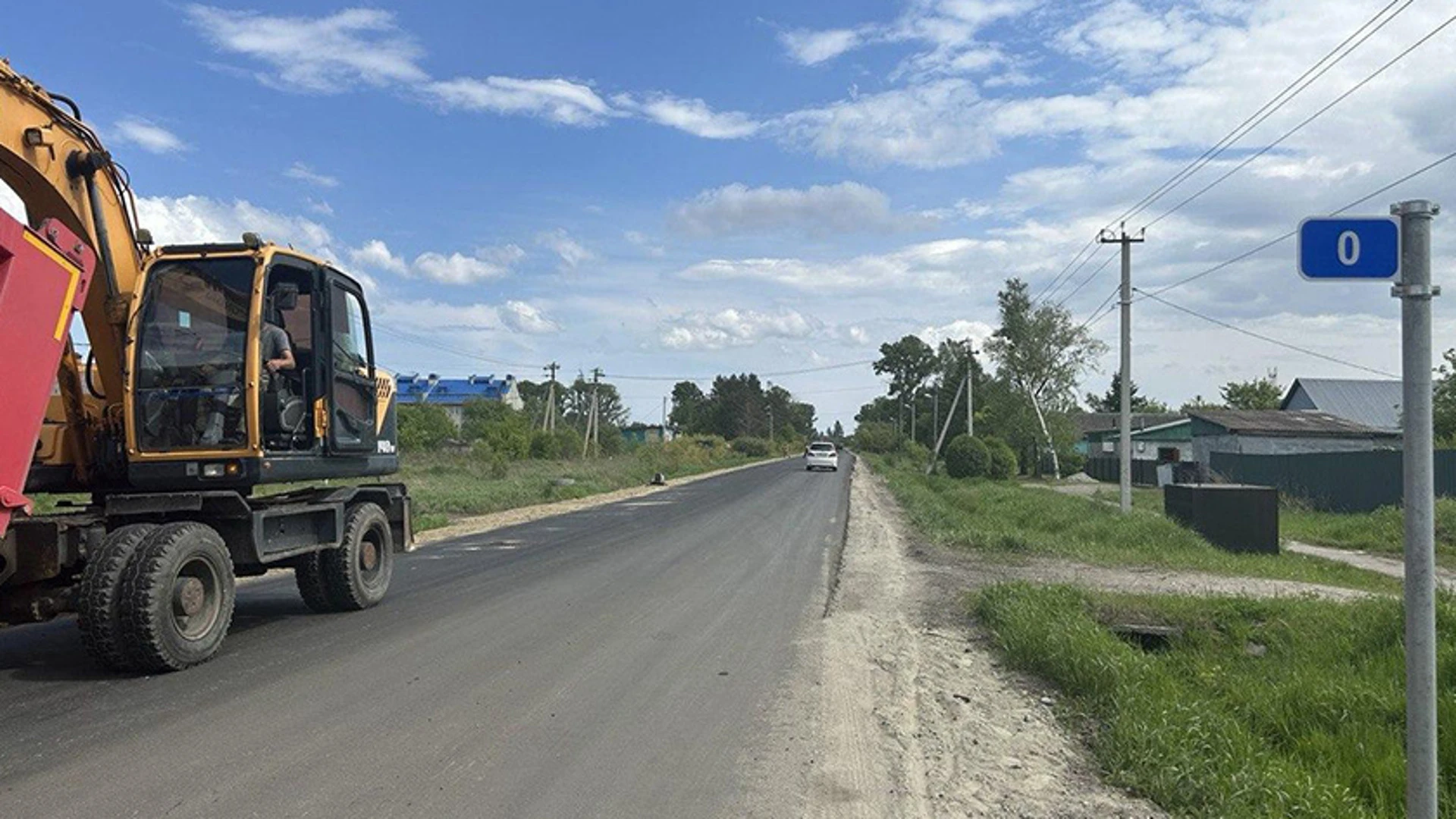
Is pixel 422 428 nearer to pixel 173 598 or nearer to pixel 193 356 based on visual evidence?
pixel 193 356

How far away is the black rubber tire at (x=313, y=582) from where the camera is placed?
10.3 meters

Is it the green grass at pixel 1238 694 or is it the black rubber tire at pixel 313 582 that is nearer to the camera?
the green grass at pixel 1238 694

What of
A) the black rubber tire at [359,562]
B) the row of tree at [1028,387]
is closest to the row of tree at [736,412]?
the row of tree at [1028,387]

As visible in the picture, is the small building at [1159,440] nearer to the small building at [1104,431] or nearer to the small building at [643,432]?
the small building at [1104,431]

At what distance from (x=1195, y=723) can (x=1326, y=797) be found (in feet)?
3.13

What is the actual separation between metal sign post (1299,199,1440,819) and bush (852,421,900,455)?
108 m

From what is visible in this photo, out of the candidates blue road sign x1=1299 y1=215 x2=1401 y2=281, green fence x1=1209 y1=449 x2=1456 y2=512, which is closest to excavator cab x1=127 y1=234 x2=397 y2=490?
blue road sign x1=1299 y1=215 x2=1401 y2=281

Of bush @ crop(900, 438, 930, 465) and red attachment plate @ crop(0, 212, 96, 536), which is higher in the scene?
red attachment plate @ crop(0, 212, 96, 536)

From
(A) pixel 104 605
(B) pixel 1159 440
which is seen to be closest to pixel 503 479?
(A) pixel 104 605

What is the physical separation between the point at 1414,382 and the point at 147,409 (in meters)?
8.55

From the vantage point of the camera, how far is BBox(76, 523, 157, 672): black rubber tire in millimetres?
7234

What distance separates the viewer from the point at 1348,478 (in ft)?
92.7

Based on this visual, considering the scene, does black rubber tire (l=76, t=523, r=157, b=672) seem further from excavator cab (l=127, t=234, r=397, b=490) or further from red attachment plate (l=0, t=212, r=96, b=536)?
excavator cab (l=127, t=234, r=397, b=490)

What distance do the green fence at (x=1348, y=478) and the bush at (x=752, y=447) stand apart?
82586mm
